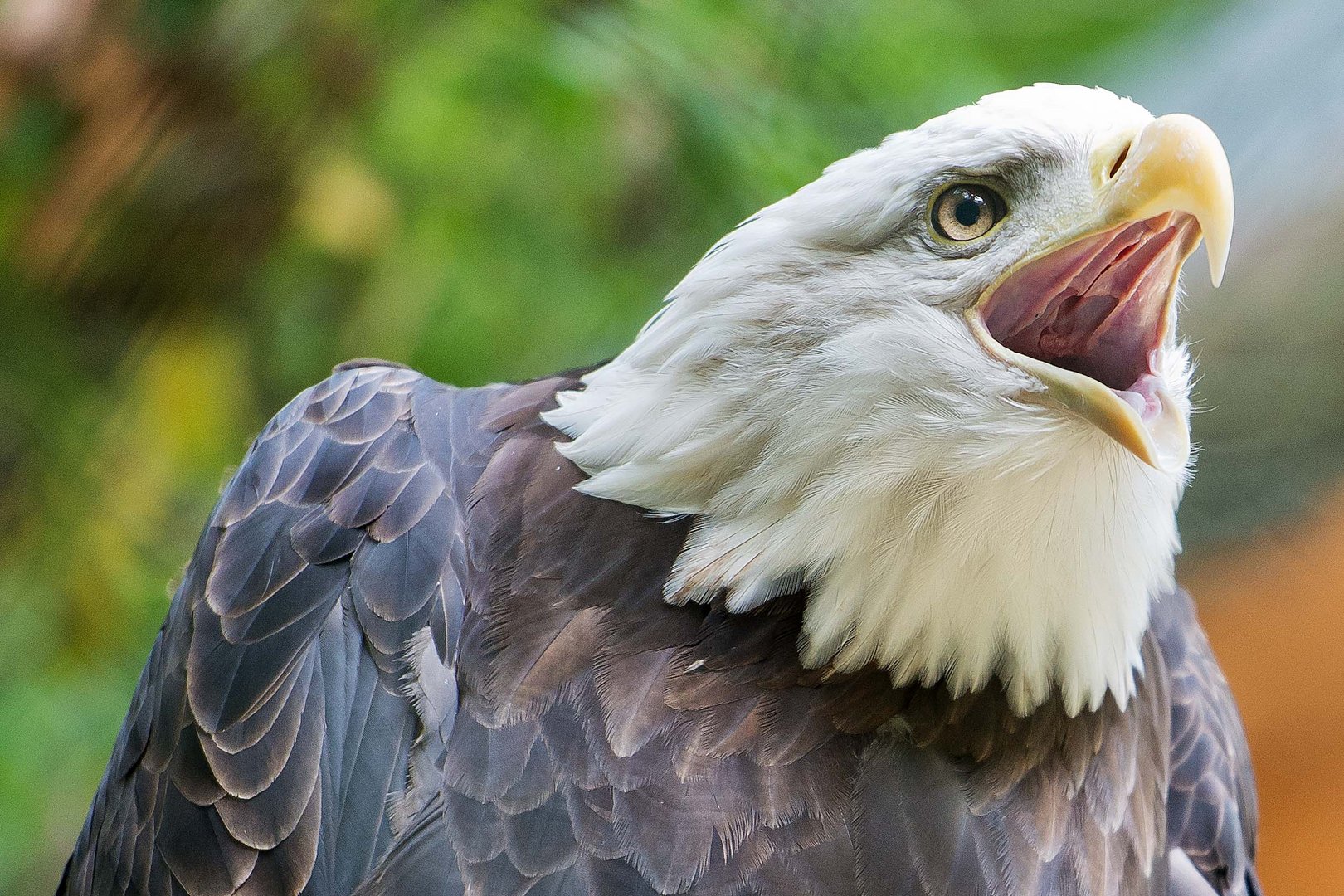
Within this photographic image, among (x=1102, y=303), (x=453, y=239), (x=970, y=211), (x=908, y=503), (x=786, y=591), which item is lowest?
(x=786, y=591)

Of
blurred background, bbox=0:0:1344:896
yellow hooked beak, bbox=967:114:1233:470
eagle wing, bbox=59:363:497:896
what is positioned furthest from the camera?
blurred background, bbox=0:0:1344:896

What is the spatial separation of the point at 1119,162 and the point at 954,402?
40 cm

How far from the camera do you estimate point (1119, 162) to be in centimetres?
174

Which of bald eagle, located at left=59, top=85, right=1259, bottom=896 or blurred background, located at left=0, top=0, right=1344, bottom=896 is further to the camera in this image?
blurred background, located at left=0, top=0, right=1344, bottom=896

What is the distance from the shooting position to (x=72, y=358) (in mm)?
3996

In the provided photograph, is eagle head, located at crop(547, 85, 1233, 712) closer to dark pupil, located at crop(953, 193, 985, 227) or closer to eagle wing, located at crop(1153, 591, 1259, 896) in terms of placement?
dark pupil, located at crop(953, 193, 985, 227)

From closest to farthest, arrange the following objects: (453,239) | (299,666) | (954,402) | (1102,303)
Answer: (954,402) → (1102,303) → (299,666) → (453,239)

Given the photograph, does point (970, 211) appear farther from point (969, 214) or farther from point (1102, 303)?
point (1102, 303)

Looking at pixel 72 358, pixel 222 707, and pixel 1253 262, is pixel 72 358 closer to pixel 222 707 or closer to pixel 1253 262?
pixel 222 707

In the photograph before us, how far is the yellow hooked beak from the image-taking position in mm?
1600

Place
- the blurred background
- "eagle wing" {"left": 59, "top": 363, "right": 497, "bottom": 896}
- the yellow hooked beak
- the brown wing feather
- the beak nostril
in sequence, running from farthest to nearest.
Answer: the blurred background → "eagle wing" {"left": 59, "top": 363, "right": 497, "bottom": 896} → the brown wing feather → the beak nostril → the yellow hooked beak

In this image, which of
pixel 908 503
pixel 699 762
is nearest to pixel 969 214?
pixel 908 503

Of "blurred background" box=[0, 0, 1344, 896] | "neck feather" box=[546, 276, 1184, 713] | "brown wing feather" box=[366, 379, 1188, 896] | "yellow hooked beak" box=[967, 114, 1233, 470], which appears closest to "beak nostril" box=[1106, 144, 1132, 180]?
"yellow hooked beak" box=[967, 114, 1233, 470]

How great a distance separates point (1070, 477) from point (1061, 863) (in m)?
0.63
